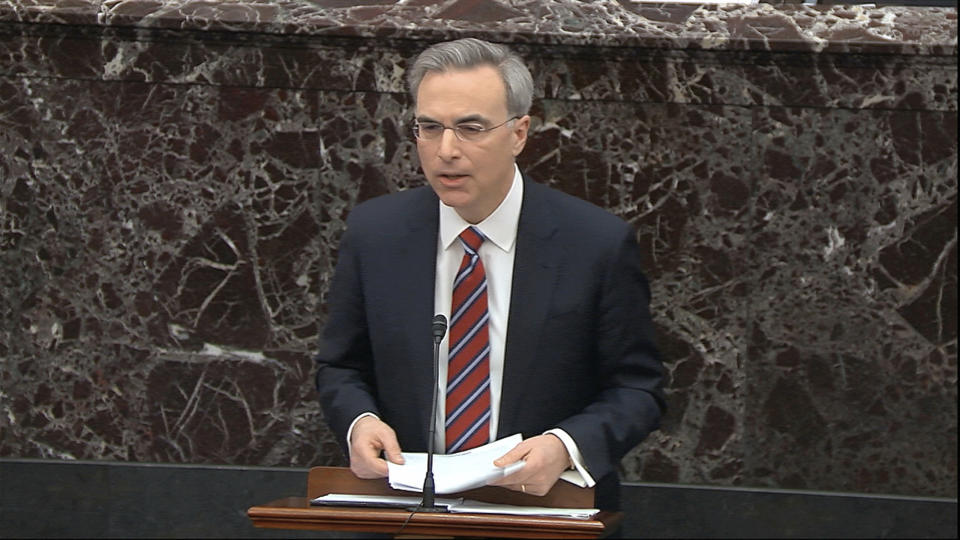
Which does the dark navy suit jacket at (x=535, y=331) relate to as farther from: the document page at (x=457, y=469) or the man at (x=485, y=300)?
the document page at (x=457, y=469)

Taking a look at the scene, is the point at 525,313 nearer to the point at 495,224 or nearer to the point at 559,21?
the point at 495,224

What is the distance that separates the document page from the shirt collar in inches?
18.4

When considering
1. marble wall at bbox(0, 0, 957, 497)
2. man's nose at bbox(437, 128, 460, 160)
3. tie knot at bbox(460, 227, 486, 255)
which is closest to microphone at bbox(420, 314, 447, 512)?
tie knot at bbox(460, 227, 486, 255)

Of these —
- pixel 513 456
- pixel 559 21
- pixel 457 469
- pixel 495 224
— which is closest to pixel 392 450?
pixel 457 469

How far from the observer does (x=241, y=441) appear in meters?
4.26

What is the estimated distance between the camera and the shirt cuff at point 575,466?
3.09 meters

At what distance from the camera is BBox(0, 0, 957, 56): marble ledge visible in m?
4.07

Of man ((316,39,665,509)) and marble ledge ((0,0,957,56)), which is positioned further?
marble ledge ((0,0,957,56))

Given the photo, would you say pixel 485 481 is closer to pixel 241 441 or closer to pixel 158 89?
pixel 241 441

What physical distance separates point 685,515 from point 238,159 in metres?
1.59

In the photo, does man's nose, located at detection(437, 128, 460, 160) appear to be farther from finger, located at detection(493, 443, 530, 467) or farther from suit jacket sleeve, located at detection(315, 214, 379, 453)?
finger, located at detection(493, 443, 530, 467)

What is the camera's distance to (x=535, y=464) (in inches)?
117

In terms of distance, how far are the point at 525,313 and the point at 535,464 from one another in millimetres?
432

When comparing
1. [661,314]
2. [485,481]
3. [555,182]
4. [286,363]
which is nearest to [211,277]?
[286,363]
